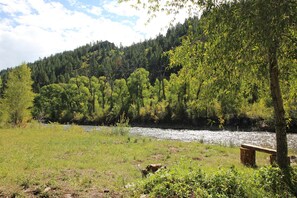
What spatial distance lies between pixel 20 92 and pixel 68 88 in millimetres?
49066

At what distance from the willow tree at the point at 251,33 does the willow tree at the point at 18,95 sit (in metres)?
40.2

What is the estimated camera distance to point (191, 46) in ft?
24.9

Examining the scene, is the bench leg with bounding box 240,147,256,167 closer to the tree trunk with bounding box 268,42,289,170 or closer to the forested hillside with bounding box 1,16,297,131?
the forested hillside with bounding box 1,16,297,131

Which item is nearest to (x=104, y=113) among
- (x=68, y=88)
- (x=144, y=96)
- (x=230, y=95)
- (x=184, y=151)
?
(x=144, y=96)

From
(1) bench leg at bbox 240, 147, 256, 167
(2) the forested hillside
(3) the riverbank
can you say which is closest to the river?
(2) the forested hillside

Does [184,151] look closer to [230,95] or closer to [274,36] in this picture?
[230,95]

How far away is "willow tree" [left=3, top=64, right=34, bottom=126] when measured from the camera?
42.5 m

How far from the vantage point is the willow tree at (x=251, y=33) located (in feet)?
17.6

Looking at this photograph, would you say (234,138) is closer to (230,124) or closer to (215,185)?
(230,124)

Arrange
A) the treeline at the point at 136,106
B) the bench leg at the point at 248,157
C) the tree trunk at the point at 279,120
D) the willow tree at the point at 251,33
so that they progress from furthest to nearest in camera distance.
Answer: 1. the treeline at the point at 136,106
2. the bench leg at the point at 248,157
3. the tree trunk at the point at 279,120
4. the willow tree at the point at 251,33

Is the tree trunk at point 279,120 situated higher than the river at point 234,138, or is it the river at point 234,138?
the tree trunk at point 279,120

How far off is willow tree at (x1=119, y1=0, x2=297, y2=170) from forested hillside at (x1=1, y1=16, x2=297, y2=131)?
7cm

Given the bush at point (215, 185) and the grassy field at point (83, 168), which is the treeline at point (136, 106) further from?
the bush at point (215, 185)

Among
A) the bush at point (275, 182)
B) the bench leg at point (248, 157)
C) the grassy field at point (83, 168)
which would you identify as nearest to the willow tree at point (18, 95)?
the grassy field at point (83, 168)
